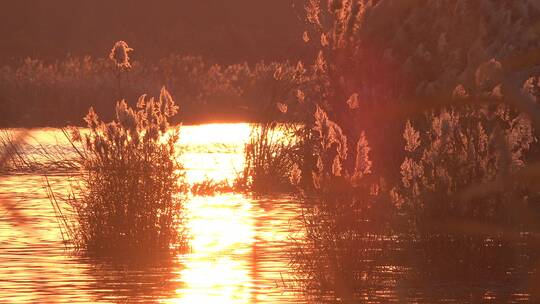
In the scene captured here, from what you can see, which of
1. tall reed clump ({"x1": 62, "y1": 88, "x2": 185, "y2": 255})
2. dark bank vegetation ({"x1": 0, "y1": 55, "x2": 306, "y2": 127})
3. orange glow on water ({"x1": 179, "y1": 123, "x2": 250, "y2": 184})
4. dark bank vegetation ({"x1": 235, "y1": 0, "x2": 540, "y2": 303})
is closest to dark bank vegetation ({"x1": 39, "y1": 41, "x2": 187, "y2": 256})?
tall reed clump ({"x1": 62, "y1": 88, "x2": 185, "y2": 255})

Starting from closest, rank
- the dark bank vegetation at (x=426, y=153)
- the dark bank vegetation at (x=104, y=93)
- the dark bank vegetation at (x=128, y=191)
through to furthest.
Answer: the dark bank vegetation at (x=426, y=153)
the dark bank vegetation at (x=128, y=191)
the dark bank vegetation at (x=104, y=93)

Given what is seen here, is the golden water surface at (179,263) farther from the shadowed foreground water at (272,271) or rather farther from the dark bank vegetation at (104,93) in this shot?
the dark bank vegetation at (104,93)

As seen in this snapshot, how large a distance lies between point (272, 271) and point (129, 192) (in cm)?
192

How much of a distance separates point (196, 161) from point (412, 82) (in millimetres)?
11750

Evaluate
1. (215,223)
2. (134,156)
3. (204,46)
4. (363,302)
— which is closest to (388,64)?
(215,223)

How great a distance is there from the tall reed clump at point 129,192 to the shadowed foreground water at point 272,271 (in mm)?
328

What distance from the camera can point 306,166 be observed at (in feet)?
70.4

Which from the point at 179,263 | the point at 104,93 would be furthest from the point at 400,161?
the point at 104,93

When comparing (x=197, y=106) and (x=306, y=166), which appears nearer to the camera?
(x=306, y=166)

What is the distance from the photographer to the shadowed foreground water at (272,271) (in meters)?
12.0

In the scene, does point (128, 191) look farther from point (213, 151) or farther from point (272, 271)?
point (213, 151)

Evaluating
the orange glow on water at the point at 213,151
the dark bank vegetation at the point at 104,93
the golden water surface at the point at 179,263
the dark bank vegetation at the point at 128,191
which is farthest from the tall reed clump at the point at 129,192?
the dark bank vegetation at the point at 104,93

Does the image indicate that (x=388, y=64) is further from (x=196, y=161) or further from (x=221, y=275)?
(x=196, y=161)

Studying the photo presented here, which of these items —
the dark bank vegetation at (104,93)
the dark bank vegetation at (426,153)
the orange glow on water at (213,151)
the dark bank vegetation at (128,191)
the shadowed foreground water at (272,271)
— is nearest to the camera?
the shadowed foreground water at (272,271)
